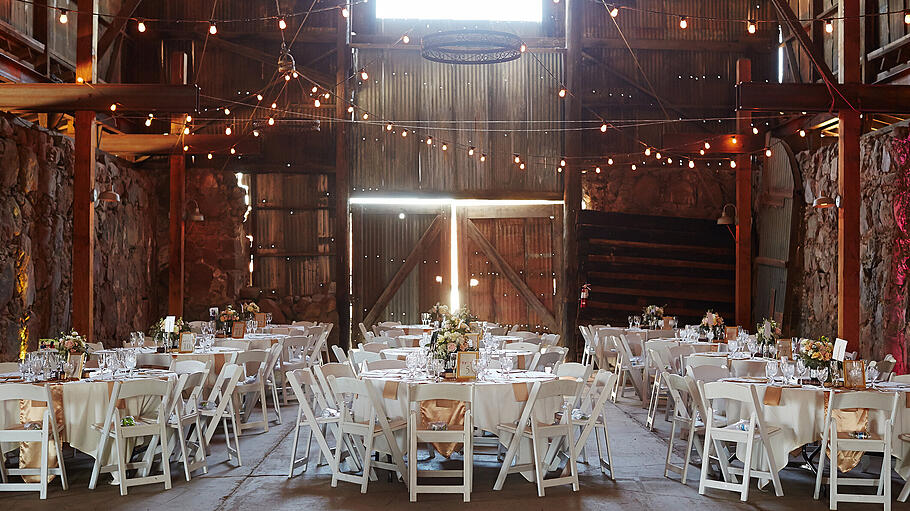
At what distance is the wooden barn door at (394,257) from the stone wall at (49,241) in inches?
151

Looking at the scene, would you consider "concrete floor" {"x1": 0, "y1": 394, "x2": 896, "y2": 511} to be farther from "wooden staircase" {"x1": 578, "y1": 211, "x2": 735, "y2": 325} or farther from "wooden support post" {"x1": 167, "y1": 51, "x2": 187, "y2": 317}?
"wooden staircase" {"x1": 578, "y1": 211, "x2": 735, "y2": 325}

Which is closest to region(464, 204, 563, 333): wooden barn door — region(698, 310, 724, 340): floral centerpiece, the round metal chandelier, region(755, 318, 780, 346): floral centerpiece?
the round metal chandelier

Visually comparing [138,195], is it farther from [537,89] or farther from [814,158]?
[814,158]

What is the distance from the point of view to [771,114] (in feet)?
47.5

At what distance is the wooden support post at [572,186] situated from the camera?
15820 mm

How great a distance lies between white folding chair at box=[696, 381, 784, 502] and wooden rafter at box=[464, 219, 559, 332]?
9578mm

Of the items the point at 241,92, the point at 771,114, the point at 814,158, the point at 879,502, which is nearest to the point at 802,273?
the point at 814,158

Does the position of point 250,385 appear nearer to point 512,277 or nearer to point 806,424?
point 806,424

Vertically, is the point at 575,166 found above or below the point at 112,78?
below

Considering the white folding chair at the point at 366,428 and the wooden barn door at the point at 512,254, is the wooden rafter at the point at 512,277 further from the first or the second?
the white folding chair at the point at 366,428

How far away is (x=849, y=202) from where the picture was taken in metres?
9.81

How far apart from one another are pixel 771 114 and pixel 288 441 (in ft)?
33.0

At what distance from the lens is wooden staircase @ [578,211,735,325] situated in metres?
16.0

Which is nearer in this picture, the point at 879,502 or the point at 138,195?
the point at 879,502
